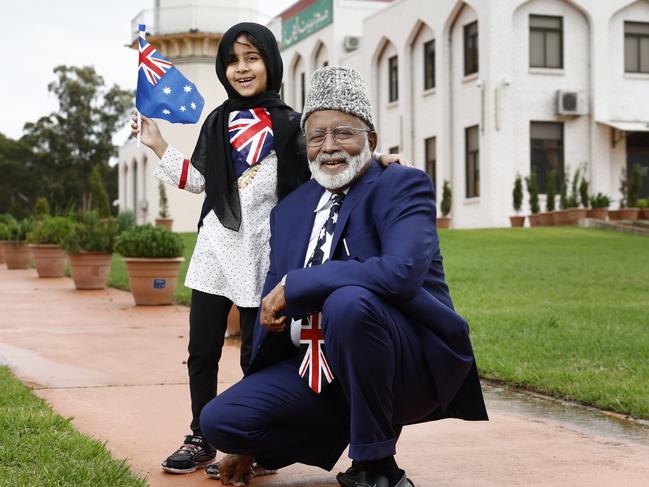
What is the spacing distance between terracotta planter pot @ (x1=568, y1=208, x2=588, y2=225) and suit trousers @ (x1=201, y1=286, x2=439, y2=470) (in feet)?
78.7

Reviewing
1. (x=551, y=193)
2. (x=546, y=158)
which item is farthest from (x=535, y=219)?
(x=546, y=158)

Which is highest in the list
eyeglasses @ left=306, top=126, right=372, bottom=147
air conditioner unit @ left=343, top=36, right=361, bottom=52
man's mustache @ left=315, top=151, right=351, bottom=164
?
air conditioner unit @ left=343, top=36, right=361, bottom=52

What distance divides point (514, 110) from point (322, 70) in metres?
27.9

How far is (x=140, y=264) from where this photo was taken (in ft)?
40.5

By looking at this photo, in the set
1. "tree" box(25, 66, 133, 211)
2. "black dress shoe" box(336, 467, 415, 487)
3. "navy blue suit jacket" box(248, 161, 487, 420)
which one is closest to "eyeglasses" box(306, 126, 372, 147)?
"navy blue suit jacket" box(248, 161, 487, 420)

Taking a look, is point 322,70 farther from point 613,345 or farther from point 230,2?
point 230,2

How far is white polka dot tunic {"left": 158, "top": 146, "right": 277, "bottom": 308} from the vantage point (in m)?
4.52

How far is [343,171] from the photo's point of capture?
3.94 metres

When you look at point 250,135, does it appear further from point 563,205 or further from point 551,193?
point 563,205

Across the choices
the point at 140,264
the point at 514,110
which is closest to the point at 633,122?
the point at 514,110

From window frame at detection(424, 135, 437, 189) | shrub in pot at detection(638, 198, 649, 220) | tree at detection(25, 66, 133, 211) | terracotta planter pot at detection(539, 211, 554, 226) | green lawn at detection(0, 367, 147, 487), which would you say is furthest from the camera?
tree at detection(25, 66, 133, 211)

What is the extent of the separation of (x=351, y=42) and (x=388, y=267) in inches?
1490

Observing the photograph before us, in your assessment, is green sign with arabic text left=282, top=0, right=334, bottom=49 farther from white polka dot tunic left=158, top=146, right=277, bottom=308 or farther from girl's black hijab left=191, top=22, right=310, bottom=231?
white polka dot tunic left=158, top=146, right=277, bottom=308

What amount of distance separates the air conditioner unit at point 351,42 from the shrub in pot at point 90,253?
26.7 meters
